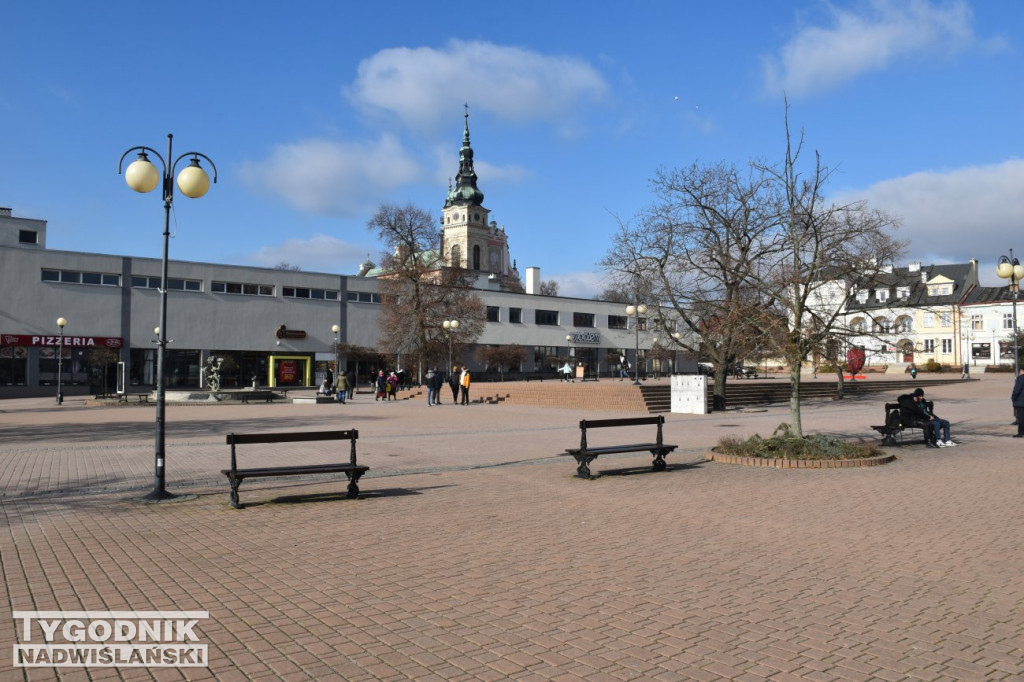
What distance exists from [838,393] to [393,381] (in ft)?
68.5

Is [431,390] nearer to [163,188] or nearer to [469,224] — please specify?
[163,188]

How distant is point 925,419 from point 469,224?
110632 millimetres

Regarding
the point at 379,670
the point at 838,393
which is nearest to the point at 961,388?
the point at 838,393

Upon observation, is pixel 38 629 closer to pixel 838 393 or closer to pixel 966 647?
pixel 966 647

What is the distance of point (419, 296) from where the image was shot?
52.7 meters

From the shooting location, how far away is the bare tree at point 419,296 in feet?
172

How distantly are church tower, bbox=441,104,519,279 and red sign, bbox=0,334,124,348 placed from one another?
75.7 m

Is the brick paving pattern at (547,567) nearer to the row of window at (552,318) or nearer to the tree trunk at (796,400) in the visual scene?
the tree trunk at (796,400)

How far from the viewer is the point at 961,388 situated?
40.5 m

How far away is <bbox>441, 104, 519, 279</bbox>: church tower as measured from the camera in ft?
405

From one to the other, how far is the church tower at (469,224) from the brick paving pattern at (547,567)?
110479 millimetres

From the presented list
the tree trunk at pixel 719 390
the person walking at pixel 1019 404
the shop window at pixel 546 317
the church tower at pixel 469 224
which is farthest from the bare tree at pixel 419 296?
the church tower at pixel 469 224

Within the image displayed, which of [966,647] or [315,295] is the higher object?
[315,295]

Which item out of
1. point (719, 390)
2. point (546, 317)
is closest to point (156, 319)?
point (546, 317)
